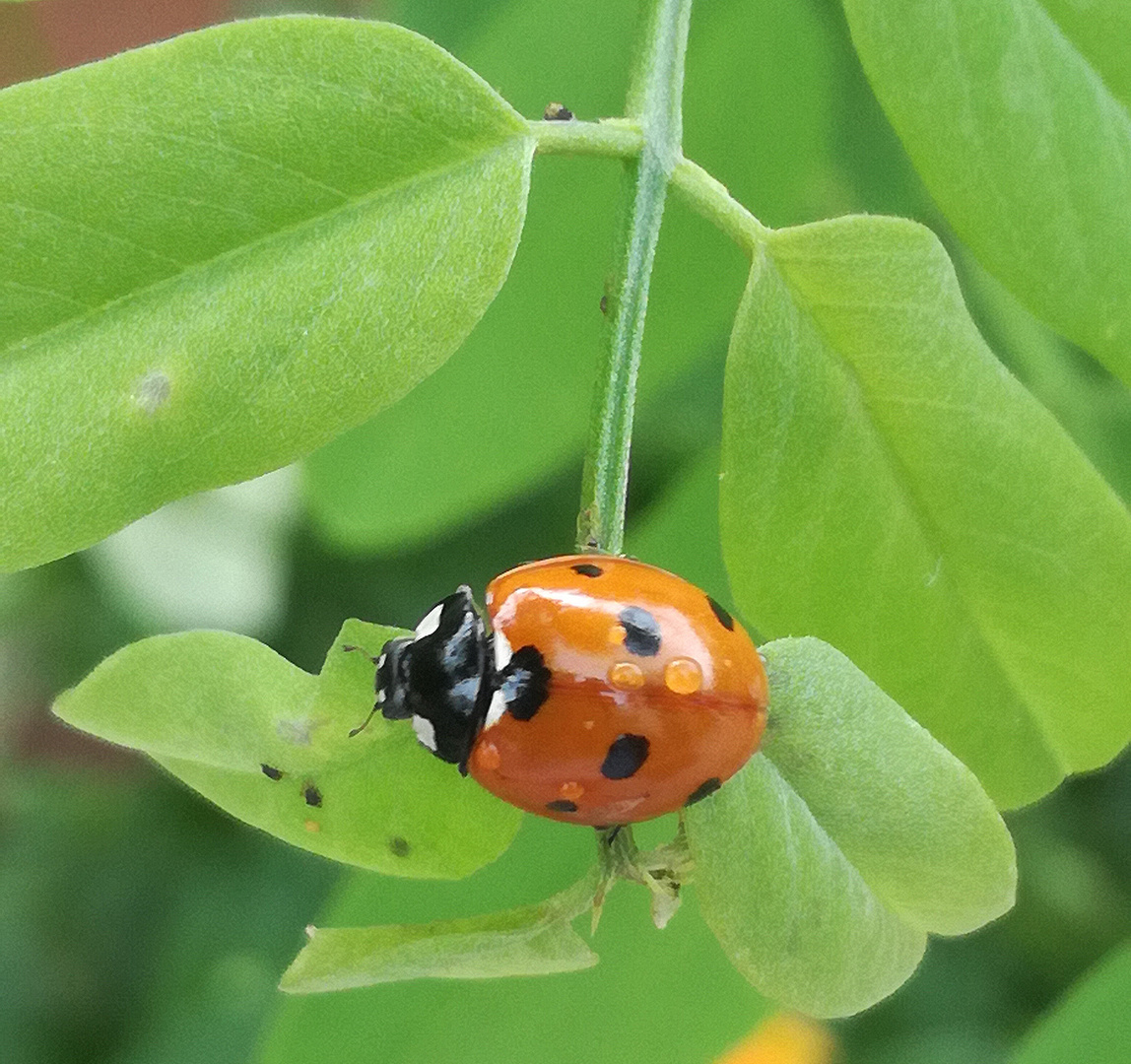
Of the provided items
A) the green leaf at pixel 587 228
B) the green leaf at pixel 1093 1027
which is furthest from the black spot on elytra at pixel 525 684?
the green leaf at pixel 1093 1027

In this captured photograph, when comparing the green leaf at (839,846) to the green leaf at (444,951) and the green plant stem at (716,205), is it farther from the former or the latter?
the green plant stem at (716,205)

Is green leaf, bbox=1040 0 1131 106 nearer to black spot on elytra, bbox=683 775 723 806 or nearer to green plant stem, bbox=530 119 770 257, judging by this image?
green plant stem, bbox=530 119 770 257

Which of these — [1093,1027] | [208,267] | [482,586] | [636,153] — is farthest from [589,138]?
[482,586]

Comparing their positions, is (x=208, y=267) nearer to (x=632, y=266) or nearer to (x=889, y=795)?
(x=632, y=266)

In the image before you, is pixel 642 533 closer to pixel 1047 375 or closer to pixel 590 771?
pixel 590 771

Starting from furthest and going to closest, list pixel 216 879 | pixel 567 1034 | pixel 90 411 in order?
1. pixel 216 879
2. pixel 567 1034
3. pixel 90 411

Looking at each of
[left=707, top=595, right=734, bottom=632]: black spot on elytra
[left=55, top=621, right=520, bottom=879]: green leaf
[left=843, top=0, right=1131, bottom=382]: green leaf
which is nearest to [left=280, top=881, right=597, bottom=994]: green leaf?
[left=55, top=621, right=520, bottom=879]: green leaf

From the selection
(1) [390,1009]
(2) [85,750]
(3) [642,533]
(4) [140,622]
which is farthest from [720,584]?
(2) [85,750]
